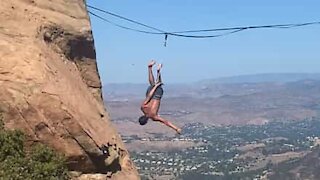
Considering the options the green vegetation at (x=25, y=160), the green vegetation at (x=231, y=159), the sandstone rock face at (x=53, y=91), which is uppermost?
the sandstone rock face at (x=53, y=91)

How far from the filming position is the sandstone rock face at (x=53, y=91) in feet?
38.8

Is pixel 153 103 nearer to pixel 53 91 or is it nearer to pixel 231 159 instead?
pixel 53 91

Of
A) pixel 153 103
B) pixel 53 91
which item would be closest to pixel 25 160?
→ pixel 53 91

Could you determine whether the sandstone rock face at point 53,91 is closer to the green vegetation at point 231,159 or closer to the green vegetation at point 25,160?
the green vegetation at point 25,160

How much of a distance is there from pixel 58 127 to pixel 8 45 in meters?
2.25

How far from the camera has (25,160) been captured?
35.9ft

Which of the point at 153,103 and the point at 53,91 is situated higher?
the point at 53,91

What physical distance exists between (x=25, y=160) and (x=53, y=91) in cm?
188

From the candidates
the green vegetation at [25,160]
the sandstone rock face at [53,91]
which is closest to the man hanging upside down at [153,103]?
the sandstone rock face at [53,91]

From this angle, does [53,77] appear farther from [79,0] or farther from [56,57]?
[79,0]

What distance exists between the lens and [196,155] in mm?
152500

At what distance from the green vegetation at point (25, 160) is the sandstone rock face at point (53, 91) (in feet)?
1.47

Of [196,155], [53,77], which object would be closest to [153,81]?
[53,77]

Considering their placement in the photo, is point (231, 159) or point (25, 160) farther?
point (231, 159)
